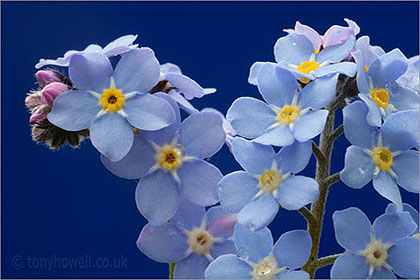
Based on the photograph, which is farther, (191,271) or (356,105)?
(191,271)

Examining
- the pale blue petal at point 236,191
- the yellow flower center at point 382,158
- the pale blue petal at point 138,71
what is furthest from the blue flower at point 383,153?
the pale blue petal at point 138,71

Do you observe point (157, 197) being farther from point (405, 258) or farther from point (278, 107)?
point (405, 258)

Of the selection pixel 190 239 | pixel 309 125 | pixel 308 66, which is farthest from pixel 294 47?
pixel 190 239

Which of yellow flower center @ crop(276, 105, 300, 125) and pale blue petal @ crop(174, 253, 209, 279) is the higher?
yellow flower center @ crop(276, 105, 300, 125)

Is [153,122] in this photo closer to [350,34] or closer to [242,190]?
[242,190]

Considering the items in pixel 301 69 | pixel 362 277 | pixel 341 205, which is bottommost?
pixel 362 277

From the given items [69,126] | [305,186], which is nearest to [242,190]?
[305,186]

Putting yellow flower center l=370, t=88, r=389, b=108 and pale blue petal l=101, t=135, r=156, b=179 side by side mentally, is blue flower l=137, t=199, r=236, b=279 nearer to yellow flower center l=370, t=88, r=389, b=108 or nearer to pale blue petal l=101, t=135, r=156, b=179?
pale blue petal l=101, t=135, r=156, b=179

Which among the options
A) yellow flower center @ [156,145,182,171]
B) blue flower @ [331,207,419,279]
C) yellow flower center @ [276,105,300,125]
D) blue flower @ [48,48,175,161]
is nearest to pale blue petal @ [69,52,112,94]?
blue flower @ [48,48,175,161]
